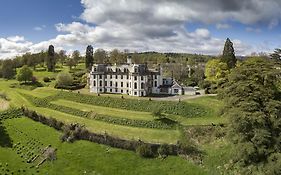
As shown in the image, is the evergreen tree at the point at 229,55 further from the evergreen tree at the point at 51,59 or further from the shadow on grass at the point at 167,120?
the evergreen tree at the point at 51,59

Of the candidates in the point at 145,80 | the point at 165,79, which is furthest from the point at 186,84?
the point at 145,80

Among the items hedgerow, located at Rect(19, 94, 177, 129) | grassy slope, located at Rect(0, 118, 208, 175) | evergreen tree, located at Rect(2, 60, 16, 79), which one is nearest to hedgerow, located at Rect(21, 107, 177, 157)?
grassy slope, located at Rect(0, 118, 208, 175)

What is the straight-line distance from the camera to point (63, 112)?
63.2 meters

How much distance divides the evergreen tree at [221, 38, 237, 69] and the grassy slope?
117ft

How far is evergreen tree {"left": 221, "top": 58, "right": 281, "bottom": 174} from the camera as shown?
105 feet

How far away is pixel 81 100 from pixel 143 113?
52.3 feet

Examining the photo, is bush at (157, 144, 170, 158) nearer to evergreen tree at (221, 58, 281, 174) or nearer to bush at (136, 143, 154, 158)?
bush at (136, 143, 154, 158)

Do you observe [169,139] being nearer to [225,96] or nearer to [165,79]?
[225,96]

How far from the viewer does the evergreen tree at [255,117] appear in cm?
3216

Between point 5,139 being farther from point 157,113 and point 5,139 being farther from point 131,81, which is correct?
point 131,81

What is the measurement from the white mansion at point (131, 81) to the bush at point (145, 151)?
2522cm

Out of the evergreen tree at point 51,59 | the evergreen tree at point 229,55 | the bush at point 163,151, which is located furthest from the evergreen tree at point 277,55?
the evergreen tree at point 51,59

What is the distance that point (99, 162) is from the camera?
138 feet

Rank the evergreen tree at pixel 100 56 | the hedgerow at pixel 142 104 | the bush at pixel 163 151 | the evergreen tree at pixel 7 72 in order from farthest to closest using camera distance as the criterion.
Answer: the evergreen tree at pixel 100 56 → the evergreen tree at pixel 7 72 → the hedgerow at pixel 142 104 → the bush at pixel 163 151
